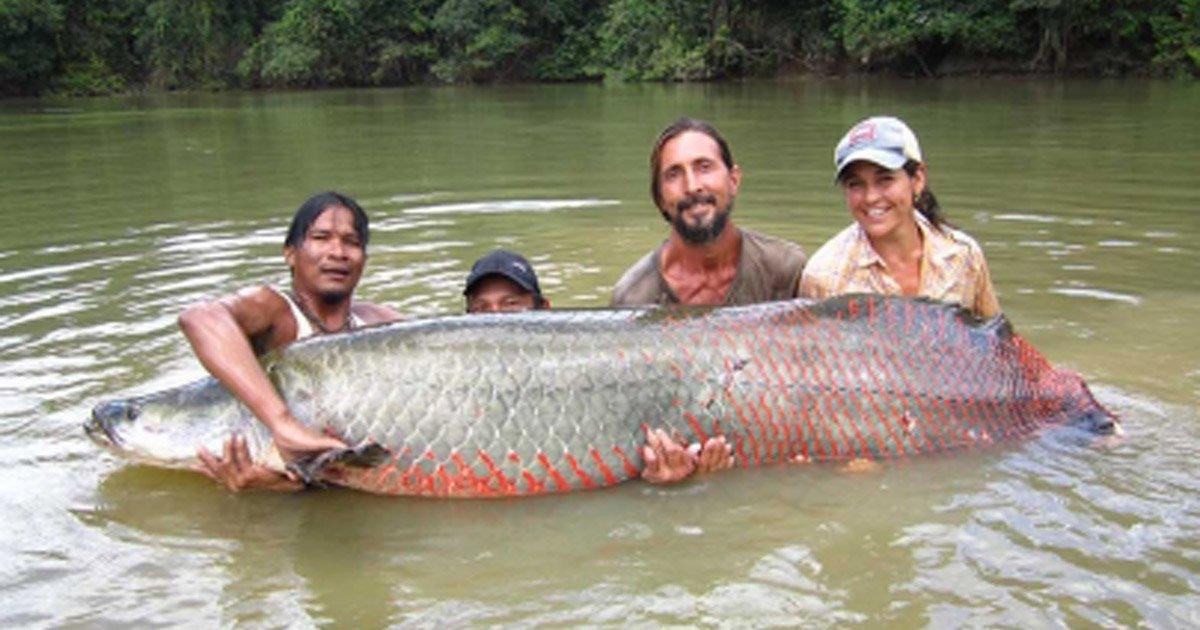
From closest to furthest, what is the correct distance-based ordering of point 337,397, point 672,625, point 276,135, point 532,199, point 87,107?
point 672,625, point 337,397, point 532,199, point 276,135, point 87,107

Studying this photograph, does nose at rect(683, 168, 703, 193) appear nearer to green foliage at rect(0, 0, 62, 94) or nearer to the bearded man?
the bearded man

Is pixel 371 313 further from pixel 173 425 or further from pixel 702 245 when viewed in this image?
pixel 702 245

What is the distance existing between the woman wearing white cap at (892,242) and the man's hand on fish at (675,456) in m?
0.88

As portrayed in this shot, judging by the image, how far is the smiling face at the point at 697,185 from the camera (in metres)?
→ 3.74

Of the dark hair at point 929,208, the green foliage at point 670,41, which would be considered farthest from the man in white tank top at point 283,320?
the green foliage at point 670,41

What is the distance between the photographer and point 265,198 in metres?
9.46

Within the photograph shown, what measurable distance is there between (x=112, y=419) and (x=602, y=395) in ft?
5.20

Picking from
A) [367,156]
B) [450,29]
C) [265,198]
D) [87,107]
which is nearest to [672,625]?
[265,198]

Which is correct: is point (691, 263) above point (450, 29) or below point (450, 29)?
below

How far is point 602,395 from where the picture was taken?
10.2 feet

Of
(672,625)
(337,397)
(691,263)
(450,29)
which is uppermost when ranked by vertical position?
(450,29)

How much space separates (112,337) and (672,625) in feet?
12.4

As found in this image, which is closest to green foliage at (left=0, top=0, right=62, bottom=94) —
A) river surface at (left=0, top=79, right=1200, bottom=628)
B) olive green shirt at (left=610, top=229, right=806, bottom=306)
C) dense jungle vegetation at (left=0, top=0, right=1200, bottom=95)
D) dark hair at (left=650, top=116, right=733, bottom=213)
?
dense jungle vegetation at (left=0, top=0, right=1200, bottom=95)

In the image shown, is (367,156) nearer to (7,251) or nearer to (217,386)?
(7,251)
